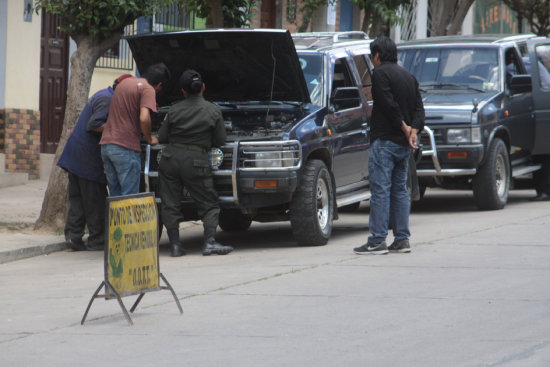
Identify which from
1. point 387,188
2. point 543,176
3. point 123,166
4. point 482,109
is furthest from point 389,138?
point 543,176

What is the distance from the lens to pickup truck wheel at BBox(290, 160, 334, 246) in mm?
10414

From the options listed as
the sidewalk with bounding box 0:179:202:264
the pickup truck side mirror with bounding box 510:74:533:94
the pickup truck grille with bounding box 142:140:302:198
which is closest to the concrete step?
the sidewalk with bounding box 0:179:202:264

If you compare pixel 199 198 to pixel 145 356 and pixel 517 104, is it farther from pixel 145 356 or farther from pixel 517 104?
pixel 517 104

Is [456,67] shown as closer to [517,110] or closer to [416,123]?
[517,110]

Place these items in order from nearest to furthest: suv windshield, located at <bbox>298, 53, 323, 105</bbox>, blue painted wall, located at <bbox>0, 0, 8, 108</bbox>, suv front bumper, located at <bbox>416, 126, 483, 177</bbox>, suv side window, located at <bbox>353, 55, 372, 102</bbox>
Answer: suv windshield, located at <bbox>298, 53, 323, 105</bbox>, suv side window, located at <bbox>353, 55, 372, 102</bbox>, suv front bumper, located at <bbox>416, 126, 483, 177</bbox>, blue painted wall, located at <bbox>0, 0, 8, 108</bbox>

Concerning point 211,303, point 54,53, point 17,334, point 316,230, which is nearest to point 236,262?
point 316,230

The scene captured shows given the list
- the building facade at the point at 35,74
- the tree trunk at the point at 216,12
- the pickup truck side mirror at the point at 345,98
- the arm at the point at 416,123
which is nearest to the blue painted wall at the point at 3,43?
the building facade at the point at 35,74

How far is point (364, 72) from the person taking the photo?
40.7ft

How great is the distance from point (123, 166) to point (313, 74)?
240cm

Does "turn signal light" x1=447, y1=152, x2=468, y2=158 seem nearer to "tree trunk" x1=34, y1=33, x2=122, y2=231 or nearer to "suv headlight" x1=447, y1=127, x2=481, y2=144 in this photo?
"suv headlight" x1=447, y1=127, x2=481, y2=144

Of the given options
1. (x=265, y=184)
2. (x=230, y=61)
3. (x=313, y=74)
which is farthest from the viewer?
(x=313, y=74)

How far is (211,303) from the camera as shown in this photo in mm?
7621

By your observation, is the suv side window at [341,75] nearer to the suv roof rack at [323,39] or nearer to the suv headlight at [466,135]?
the suv roof rack at [323,39]

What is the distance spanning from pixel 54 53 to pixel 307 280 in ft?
34.9
